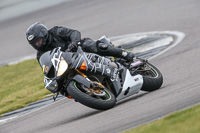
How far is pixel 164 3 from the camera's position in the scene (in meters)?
18.1

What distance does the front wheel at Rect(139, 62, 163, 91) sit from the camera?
7855 millimetres

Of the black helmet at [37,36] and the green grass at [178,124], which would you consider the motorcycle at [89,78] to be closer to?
the black helmet at [37,36]

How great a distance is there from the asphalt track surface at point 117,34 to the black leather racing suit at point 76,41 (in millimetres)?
775

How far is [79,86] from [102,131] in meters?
1.26

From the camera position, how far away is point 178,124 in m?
4.88

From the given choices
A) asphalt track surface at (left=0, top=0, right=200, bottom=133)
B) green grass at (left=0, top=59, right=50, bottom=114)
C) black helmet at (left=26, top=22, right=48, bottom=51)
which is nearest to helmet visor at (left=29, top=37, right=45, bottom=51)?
black helmet at (left=26, top=22, right=48, bottom=51)

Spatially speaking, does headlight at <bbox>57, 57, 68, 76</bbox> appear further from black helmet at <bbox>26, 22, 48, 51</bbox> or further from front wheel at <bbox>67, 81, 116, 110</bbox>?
black helmet at <bbox>26, 22, 48, 51</bbox>

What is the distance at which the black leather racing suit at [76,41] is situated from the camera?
25.0 ft

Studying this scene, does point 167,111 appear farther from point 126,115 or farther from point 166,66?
point 166,66

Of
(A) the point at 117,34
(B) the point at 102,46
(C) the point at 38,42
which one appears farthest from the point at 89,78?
(A) the point at 117,34

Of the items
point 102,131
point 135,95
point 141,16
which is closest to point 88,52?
point 135,95

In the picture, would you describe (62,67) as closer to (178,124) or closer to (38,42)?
(38,42)

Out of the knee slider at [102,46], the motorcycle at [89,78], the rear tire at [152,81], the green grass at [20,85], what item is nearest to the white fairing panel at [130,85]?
the motorcycle at [89,78]

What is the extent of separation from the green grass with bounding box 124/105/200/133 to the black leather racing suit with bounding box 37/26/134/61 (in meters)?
2.42
